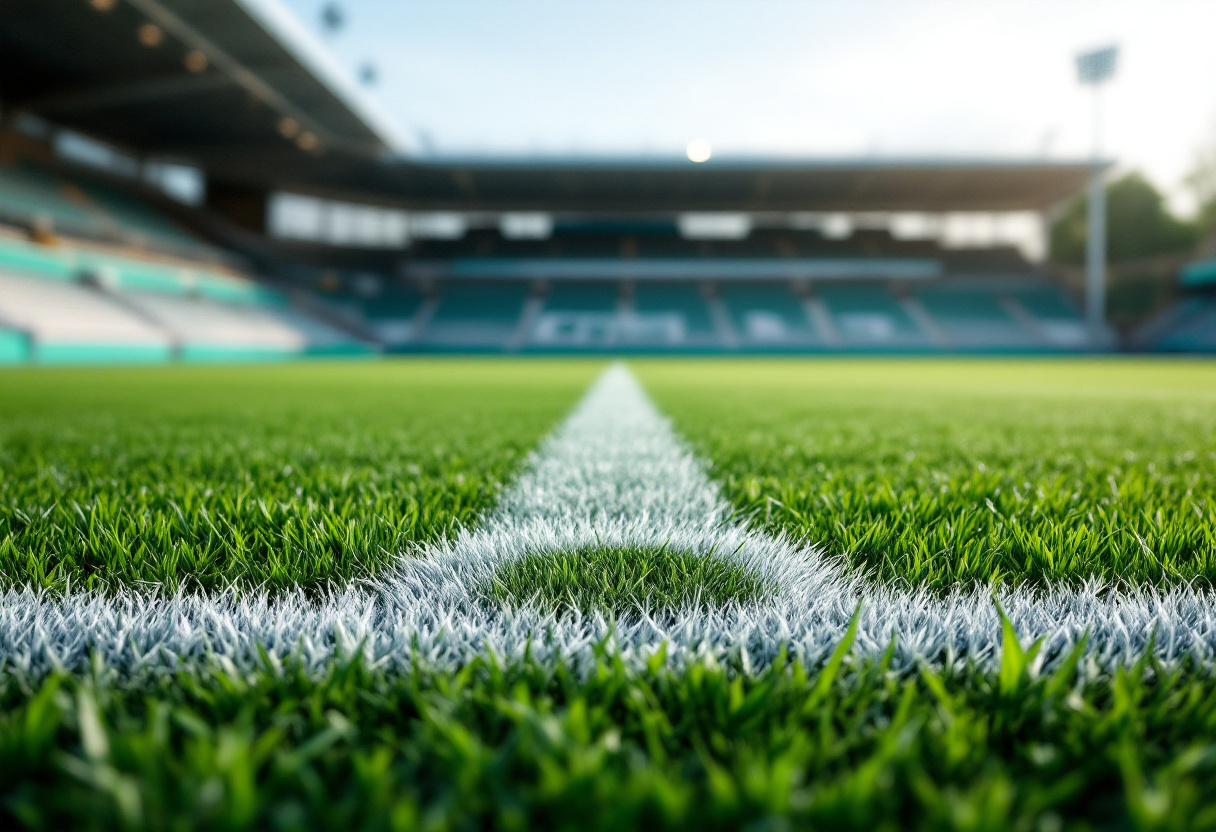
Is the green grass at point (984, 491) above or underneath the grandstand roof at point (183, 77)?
underneath

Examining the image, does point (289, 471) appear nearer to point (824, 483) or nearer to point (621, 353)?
point (824, 483)

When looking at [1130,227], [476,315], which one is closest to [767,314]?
[476,315]

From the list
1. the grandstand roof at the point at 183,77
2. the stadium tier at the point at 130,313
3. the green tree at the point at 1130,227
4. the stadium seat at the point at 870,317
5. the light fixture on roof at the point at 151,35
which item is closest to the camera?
the stadium tier at the point at 130,313

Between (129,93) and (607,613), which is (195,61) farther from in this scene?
(607,613)

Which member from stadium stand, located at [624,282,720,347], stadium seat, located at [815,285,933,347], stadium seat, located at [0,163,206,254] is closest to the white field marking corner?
stadium seat, located at [0,163,206,254]

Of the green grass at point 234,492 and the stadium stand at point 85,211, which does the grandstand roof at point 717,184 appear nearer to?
Answer: the stadium stand at point 85,211

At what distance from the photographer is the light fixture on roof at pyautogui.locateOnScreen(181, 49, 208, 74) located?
17.2 meters

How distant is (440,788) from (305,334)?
27.4 m

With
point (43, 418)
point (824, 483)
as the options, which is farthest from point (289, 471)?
point (43, 418)

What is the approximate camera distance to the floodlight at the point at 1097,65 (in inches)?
973

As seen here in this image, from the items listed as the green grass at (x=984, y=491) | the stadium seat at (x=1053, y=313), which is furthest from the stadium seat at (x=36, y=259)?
the stadium seat at (x=1053, y=313)

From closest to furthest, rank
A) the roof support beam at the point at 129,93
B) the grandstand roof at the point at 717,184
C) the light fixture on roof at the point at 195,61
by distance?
the light fixture on roof at the point at 195,61 → the roof support beam at the point at 129,93 → the grandstand roof at the point at 717,184

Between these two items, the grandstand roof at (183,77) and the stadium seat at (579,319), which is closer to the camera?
the grandstand roof at (183,77)

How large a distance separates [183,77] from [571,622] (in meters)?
23.7
